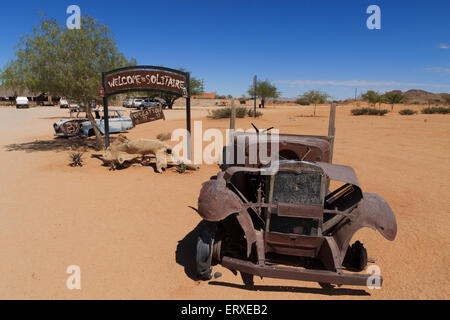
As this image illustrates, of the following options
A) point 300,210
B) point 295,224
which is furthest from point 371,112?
point 300,210

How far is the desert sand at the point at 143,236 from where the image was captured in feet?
12.4

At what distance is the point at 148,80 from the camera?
11164mm

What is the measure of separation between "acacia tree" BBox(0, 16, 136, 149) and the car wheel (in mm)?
10401

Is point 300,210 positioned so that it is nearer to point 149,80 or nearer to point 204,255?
point 204,255

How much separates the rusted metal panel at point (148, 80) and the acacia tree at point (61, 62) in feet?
4.55

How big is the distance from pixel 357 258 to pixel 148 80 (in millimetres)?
9673

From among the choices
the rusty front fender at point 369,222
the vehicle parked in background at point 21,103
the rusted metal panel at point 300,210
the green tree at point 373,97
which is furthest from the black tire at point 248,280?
the vehicle parked in background at point 21,103

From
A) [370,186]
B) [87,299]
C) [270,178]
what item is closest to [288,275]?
[270,178]

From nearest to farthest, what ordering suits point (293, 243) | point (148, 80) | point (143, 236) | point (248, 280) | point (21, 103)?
point (293, 243)
point (248, 280)
point (143, 236)
point (148, 80)
point (21, 103)

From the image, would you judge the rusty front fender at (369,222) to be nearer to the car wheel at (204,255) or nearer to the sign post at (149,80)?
the car wheel at (204,255)
